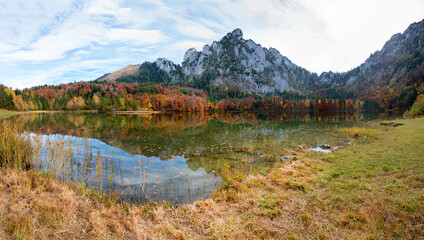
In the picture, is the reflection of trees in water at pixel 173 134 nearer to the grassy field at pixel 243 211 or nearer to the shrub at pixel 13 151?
the shrub at pixel 13 151

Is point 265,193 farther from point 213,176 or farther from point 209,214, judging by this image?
point 213,176

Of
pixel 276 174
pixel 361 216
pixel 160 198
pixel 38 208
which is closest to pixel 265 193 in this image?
pixel 276 174

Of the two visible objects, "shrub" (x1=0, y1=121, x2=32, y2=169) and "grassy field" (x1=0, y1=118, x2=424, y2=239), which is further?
"shrub" (x1=0, y1=121, x2=32, y2=169)

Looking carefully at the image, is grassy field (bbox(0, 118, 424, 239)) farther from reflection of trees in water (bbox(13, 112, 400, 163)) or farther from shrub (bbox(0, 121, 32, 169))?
reflection of trees in water (bbox(13, 112, 400, 163))

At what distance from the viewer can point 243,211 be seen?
7.57 meters

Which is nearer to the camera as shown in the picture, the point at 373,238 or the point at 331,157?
the point at 373,238

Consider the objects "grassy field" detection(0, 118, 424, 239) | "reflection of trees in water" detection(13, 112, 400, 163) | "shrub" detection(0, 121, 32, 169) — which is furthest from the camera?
"reflection of trees in water" detection(13, 112, 400, 163)

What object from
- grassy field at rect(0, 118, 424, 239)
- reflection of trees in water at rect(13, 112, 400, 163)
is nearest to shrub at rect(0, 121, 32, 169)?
grassy field at rect(0, 118, 424, 239)

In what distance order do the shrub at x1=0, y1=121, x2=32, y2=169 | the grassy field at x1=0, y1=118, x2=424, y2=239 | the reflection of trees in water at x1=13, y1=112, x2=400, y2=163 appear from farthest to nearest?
1. the reflection of trees in water at x1=13, y1=112, x2=400, y2=163
2. the shrub at x1=0, y1=121, x2=32, y2=169
3. the grassy field at x1=0, y1=118, x2=424, y2=239

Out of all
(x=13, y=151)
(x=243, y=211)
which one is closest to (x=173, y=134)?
(x=13, y=151)

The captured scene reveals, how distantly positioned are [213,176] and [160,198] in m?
4.23

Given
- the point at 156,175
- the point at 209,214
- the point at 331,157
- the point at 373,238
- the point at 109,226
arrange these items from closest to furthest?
the point at 373,238, the point at 109,226, the point at 209,214, the point at 156,175, the point at 331,157

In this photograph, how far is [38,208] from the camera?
20.9 ft

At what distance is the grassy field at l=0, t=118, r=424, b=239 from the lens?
5.66m
